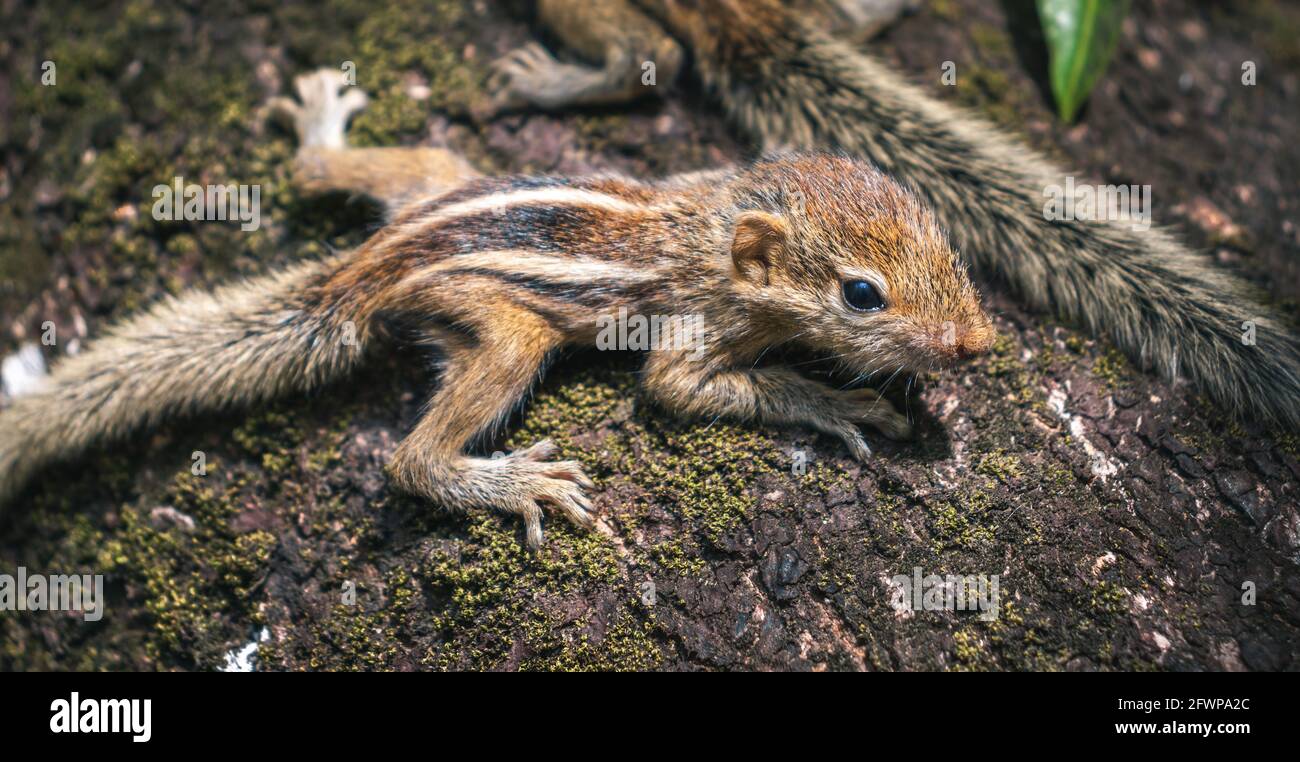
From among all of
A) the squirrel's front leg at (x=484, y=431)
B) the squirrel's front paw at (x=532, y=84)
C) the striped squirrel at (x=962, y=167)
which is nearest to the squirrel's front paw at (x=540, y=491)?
the squirrel's front leg at (x=484, y=431)

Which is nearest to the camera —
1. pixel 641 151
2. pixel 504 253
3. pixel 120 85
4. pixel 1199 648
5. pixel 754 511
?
pixel 1199 648

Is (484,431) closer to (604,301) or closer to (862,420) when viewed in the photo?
(604,301)

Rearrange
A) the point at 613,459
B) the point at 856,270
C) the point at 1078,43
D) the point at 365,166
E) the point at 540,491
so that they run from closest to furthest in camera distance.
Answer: the point at 856,270
the point at 540,491
the point at 613,459
the point at 365,166
the point at 1078,43

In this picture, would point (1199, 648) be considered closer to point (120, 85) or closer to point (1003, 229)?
point (1003, 229)

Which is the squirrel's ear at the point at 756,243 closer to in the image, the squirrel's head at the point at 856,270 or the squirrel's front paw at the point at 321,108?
the squirrel's head at the point at 856,270

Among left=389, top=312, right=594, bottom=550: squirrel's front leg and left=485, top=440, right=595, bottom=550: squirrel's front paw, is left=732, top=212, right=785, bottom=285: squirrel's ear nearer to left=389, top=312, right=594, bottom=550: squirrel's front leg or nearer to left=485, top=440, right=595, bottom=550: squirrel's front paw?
left=389, top=312, right=594, bottom=550: squirrel's front leg

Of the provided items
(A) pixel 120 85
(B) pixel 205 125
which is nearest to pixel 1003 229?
(B) pixel 205 125

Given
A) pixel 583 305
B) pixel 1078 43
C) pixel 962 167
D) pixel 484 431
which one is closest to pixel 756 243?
pixel 583 305

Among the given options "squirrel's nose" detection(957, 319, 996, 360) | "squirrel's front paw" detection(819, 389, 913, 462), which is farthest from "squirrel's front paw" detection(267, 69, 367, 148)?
"squirrel's nose" detection(957, 319, 996, 360)
